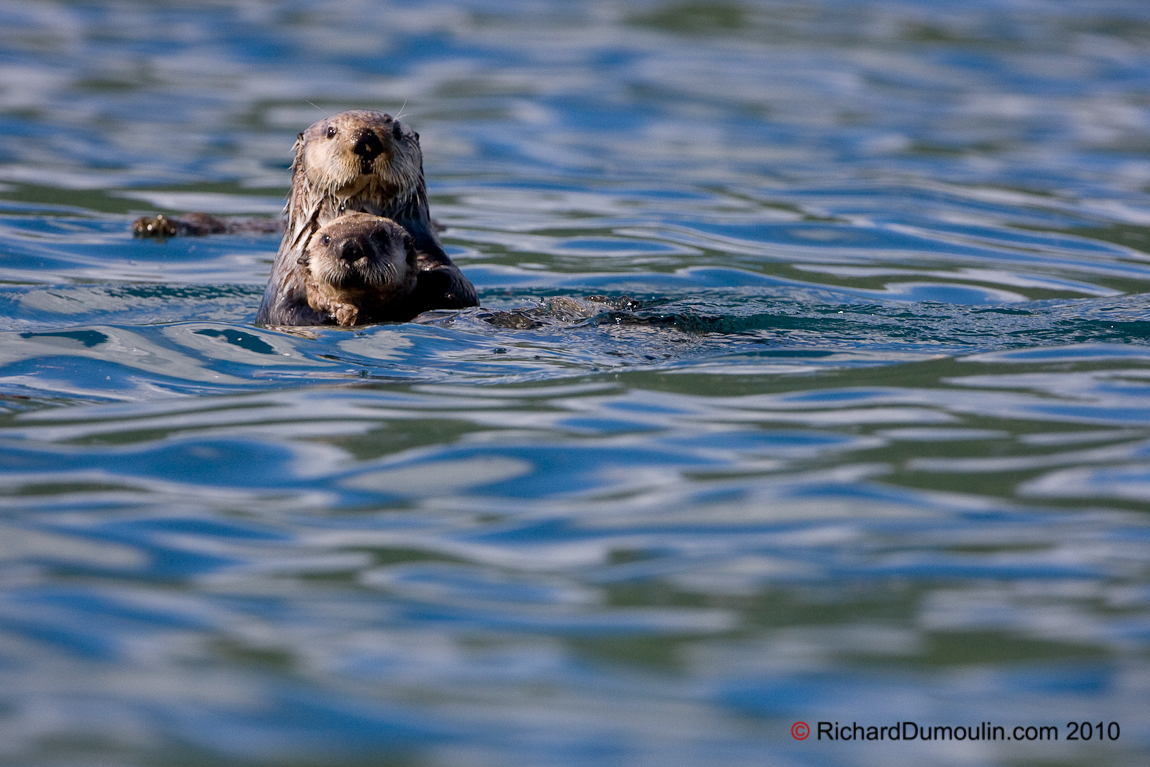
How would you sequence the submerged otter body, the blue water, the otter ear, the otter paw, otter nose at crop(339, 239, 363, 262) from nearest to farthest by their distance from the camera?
the blue water < otter nose at crop(339, 239, 363, 262) < the otter paw < the submerged otter body < the otter ear

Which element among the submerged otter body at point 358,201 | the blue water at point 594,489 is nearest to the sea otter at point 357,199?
the submerged otter body at point 358,201

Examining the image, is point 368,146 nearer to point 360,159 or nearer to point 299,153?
point 360,159

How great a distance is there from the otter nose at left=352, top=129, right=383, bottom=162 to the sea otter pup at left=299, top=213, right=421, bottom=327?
31 centimetres

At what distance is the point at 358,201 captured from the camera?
23.4 ft

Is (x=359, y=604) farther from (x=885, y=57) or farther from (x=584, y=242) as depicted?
(x=885, y=57)

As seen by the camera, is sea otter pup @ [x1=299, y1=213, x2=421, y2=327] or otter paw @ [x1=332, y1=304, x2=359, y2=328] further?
otter paw @ [x1=332, y1=304, x2=359, y2=328]

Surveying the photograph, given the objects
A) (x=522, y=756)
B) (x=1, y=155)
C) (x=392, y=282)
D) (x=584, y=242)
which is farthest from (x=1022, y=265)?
(x=1, y=155)

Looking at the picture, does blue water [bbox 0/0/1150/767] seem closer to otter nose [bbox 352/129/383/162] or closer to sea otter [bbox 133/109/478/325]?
sea otter [bbox 133/109/478/325]

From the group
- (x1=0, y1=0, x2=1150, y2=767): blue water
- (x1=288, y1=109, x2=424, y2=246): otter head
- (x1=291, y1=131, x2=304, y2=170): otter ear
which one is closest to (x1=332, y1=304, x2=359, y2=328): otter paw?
(x1=0, y1=0, x2=1150, y2=767): blue water

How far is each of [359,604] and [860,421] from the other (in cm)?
221

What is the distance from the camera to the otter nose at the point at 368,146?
6.75 meters

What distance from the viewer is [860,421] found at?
4.90 metres

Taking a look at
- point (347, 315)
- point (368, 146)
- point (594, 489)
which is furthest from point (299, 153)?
point (594, 489)

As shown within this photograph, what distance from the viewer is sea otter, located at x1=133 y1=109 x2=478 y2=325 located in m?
6.75
